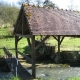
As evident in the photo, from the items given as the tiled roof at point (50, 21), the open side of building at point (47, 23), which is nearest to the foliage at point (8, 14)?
the open side of building at point (47, 23)

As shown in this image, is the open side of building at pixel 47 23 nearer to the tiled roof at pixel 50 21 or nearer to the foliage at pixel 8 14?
the tiled roof at pixel 50 21

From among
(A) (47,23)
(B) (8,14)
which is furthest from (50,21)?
(B) (8,14)

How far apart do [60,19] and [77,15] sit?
6.60ft

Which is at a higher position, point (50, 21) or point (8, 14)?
point (50, 21)

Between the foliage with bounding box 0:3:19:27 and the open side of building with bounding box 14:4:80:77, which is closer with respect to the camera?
the open side of building with bounding box 14:4:80:77

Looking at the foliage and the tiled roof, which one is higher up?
the tiled roof

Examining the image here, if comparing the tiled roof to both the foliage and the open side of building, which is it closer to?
the open side of building

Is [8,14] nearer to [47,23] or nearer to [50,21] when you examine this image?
[50,21]

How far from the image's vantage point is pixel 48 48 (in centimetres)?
1989

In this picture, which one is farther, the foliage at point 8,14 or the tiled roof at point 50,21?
the foliage at point 8,14

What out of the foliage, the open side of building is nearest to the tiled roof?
the open side of building

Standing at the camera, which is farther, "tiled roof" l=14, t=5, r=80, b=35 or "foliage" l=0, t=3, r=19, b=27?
"foliage" l=0, t=3, r=19, b=27

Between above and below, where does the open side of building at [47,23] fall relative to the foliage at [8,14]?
above

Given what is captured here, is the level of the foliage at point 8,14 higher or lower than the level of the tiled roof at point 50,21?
→ lower
